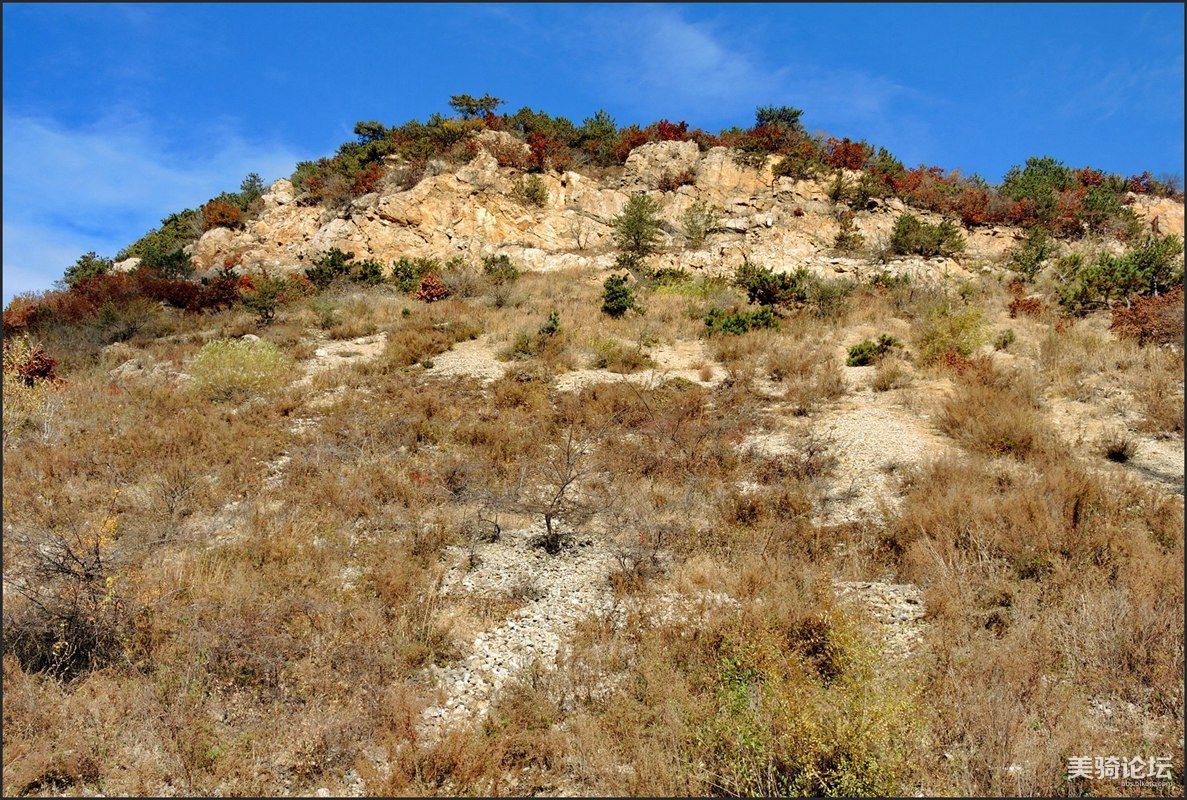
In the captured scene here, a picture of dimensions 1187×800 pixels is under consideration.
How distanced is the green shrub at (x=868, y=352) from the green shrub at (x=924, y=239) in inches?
424

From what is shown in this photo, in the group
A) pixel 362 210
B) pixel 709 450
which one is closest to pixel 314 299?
pixel 362 210

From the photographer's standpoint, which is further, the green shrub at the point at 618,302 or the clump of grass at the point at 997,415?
the green shrub at the point at 618,302

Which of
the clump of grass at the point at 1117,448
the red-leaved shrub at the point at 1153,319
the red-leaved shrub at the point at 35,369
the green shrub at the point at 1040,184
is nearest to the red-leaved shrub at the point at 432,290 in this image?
the red-leaved shrub at the point at 35,369

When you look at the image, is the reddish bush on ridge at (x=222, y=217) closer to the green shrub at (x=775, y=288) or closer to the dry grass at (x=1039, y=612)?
the green shrub at (x=775, y=288)

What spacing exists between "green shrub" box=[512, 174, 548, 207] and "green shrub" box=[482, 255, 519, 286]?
368cm

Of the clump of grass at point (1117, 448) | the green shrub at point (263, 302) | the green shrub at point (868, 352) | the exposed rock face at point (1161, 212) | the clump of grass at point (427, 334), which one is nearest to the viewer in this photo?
the clump of grass at point (1117, 448)

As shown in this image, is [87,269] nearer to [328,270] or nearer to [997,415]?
[328,270]

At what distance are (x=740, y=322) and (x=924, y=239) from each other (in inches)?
432

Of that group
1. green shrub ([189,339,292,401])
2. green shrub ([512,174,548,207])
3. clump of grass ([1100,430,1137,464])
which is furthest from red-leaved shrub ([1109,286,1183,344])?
green shrub ([512,174,548,207])

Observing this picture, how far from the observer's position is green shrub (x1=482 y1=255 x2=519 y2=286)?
2123 centimetres

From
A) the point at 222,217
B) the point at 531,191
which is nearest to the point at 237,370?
the point at 531,191

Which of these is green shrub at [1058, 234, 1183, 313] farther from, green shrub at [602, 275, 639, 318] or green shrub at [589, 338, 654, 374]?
green shrub at [602, 275, 639, 318]

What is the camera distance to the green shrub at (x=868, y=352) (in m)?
12.8

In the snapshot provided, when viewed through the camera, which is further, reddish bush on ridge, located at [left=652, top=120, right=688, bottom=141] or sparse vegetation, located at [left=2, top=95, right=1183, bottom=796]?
reddish bush on ridge, located at [left=652, top=120, right=688, bottom=141]
